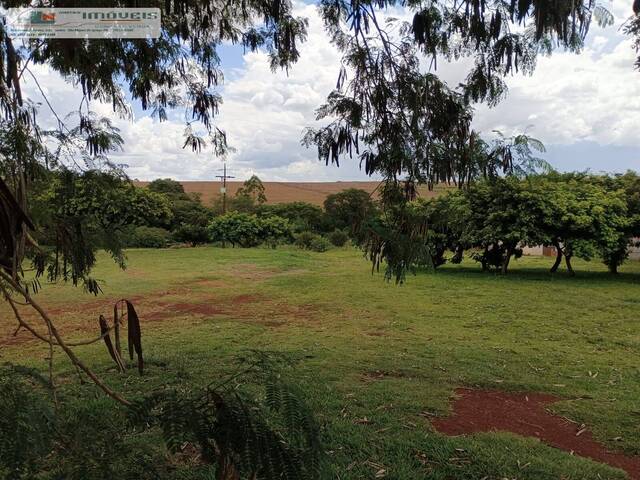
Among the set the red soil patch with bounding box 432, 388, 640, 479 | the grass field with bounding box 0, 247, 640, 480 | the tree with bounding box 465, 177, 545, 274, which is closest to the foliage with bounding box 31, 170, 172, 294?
the grass field with bounding box 0, 247, 640, 480

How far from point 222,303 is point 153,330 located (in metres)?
2.42

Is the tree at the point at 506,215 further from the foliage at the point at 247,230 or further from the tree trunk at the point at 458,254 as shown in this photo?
the foliage at the point at 247,230

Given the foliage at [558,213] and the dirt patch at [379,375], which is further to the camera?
the foliage at [558,213]

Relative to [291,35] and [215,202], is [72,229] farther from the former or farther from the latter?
[215,202]

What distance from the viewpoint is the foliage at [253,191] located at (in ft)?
95.4

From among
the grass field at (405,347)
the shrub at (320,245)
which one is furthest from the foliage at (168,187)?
the grass field at (405,347)

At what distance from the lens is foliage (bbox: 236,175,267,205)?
29078 mm

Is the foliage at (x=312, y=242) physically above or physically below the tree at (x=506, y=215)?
below

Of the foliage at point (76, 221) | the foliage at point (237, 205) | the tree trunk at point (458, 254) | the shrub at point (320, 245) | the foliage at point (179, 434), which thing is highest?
the foliage at point (237, 205)

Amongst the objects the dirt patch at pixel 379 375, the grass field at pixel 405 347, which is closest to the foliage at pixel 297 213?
the grass field at pixel 405 347

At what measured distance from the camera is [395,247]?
97.7 inches

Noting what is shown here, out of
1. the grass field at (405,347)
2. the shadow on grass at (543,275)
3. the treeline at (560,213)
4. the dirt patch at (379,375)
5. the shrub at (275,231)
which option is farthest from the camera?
the shrub at (275,231)

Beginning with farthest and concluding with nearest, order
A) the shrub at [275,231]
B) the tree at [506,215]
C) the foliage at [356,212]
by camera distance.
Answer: the shrub at [275,231]
the tree at [506,215]
the foliage at [356,212]

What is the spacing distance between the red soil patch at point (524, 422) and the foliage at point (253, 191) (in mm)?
25220
